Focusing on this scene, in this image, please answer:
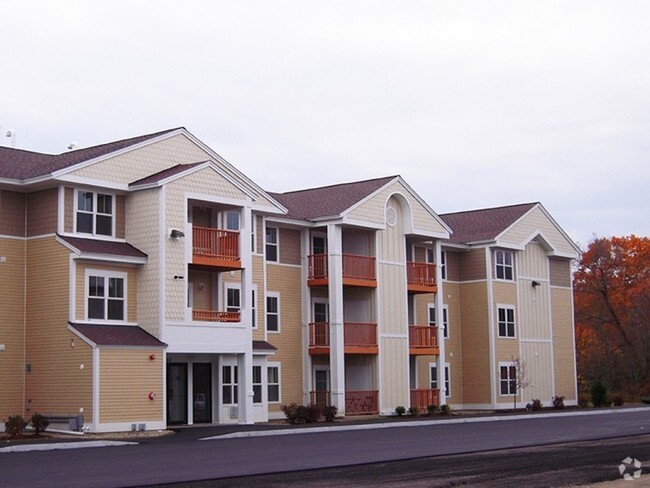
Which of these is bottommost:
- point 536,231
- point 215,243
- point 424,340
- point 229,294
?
point 424,340

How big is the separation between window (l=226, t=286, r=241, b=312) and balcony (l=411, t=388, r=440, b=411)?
1069 centimetres

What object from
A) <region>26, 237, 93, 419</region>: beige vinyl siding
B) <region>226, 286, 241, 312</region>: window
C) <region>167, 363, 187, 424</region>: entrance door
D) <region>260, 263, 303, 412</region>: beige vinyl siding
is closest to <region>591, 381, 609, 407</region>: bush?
<region>260, 263, 303, 412</region>: beige vinyl siding

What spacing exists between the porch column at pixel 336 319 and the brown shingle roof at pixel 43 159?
9122 mm

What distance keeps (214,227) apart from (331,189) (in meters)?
9.51

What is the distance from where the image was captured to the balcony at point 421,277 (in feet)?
160

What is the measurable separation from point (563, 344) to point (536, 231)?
21.8 ft

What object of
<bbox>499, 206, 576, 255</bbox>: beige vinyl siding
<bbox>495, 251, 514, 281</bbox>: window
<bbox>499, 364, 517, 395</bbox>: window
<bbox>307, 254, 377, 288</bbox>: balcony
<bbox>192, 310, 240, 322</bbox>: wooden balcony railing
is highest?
<bbox>499, 206, 576, 255</bbox>: beige vinyl siding

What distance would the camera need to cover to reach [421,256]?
5128 cm

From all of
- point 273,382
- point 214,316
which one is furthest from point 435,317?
point 214,316

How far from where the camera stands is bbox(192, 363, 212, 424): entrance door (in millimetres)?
39438

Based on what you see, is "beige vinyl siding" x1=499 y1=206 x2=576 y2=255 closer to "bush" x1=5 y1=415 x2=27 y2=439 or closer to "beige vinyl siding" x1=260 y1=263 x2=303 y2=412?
"beige vinyl siding" x1=260 y1=263 x2=303 y2=412

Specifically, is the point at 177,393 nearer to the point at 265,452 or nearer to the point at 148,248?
the point at 148,248

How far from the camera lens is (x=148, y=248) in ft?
118

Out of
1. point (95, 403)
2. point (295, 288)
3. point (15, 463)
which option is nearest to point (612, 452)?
point (15, 463)
